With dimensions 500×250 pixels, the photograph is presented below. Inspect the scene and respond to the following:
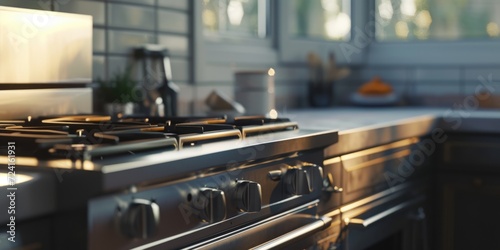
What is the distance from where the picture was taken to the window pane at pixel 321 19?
2939mm

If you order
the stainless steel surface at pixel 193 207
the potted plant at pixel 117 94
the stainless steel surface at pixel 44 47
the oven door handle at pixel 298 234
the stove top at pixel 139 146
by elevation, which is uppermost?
the stainless steel surface at pixel 44 47

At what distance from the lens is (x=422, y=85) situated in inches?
122

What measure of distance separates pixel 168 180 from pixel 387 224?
1048 millimetres

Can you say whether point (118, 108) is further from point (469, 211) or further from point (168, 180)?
point (469, 211)

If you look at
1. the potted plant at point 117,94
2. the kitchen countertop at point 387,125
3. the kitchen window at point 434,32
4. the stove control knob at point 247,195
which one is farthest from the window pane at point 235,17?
the stove control knob at point 247,195

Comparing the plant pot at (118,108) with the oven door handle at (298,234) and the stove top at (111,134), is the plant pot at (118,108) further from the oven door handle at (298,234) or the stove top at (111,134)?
the oven door handle at (298,234)

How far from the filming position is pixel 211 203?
43.4 inches

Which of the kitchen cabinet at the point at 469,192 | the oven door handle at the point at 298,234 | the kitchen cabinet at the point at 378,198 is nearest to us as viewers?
the oven door handle at the point at 298,234

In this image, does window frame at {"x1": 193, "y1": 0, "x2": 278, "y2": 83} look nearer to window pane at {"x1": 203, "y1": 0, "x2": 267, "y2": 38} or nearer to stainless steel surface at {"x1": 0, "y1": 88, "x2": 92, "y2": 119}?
window pane at {"x1": 203, "y1": 0, "x2": 267, "y2": 38}

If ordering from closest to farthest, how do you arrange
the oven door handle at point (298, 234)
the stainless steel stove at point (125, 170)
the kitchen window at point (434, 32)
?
the stainless steel stove at point (125, 170)
the oven door handle at point (298, 234)
the kitchen window at point (434, 32)

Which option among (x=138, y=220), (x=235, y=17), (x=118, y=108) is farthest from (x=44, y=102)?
(x=235, y=17)

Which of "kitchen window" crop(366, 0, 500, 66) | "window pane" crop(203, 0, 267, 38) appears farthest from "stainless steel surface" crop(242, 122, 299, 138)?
"kitchen window" crop(366, 0, 500, 66)

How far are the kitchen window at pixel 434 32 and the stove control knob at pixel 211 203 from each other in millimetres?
2197

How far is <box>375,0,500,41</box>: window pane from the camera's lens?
122 inches
